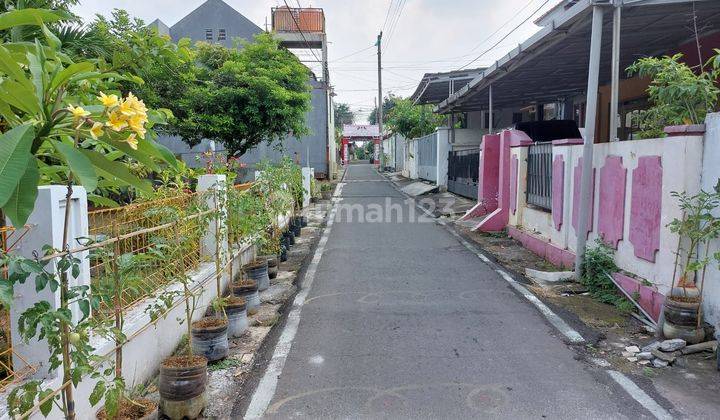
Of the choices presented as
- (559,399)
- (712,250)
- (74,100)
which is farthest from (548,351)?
(74,100)

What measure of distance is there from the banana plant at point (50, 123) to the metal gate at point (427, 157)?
22.1 meters

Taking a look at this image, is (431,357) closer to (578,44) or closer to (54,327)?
(54,327)

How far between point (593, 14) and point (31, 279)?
6.98m

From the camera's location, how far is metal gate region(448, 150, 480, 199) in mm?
17828

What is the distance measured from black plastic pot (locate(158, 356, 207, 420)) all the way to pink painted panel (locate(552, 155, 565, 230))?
6.71m

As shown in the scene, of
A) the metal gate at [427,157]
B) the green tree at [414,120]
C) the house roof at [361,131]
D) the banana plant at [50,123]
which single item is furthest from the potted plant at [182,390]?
the house roof at [361,131]

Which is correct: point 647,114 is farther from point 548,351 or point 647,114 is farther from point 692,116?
point 548,351

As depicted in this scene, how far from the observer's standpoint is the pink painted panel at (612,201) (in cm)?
670

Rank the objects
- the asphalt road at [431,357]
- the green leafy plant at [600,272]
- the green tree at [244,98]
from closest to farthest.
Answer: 1. the asphalt road at [431,357]
2. the green leafy plant at [600,272]
3. the green tree at [244,98]

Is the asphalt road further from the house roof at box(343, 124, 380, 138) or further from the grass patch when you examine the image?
the house roof at box(343, 124, 380, 138)

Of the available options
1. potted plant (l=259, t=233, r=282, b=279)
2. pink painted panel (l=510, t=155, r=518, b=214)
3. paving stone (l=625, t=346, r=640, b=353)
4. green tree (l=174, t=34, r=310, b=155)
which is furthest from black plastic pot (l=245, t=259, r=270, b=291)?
green tree (l=174, t=34, r=310, b=155)

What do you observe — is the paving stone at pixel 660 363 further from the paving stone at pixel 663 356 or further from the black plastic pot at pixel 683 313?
the black plastic pot at pixel 683 313

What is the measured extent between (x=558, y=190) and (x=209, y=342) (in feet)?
21.4

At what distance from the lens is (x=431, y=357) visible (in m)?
4.74
